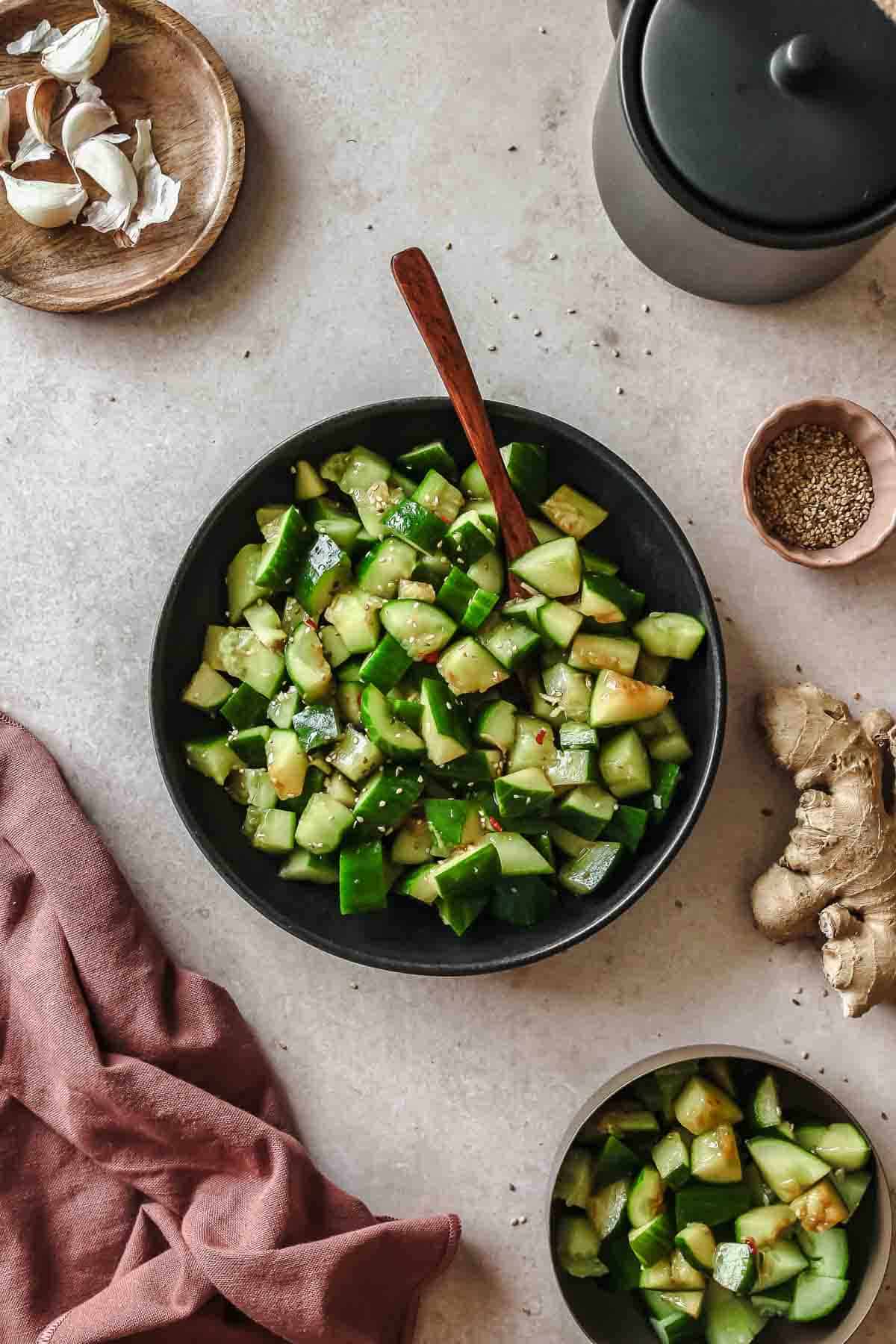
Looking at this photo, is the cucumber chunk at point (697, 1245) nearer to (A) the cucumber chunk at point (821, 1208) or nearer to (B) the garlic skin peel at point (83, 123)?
(A) the cucumber chunk at point (821, 1208)

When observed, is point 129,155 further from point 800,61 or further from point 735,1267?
point 735,1267

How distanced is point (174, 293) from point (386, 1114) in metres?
1.44

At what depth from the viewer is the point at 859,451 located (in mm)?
1937

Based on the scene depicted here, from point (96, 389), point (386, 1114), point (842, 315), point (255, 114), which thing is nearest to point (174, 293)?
point (96, 389)

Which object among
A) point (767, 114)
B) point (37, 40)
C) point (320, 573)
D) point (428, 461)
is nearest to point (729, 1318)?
point (320, 573)

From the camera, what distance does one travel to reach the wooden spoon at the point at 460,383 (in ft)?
5.68

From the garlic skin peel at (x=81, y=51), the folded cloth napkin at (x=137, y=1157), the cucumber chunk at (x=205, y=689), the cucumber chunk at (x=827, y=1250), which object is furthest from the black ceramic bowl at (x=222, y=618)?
the garlic skin peel at (x=81, y=51)

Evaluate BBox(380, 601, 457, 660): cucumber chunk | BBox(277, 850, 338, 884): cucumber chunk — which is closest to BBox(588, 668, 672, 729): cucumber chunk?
BBox(380, 601, 457, 660): cucumber chunk

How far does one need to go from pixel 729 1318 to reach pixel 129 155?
2.14 metres

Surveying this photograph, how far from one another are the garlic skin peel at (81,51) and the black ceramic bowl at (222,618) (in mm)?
746

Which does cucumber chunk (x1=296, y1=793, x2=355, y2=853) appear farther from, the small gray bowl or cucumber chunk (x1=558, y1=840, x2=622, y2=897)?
the small gray bowl

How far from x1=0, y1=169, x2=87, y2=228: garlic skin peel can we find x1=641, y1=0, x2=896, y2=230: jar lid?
948mm

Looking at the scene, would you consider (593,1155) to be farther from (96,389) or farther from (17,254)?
(17,254)

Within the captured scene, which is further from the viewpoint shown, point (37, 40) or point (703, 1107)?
point (37, 40)
